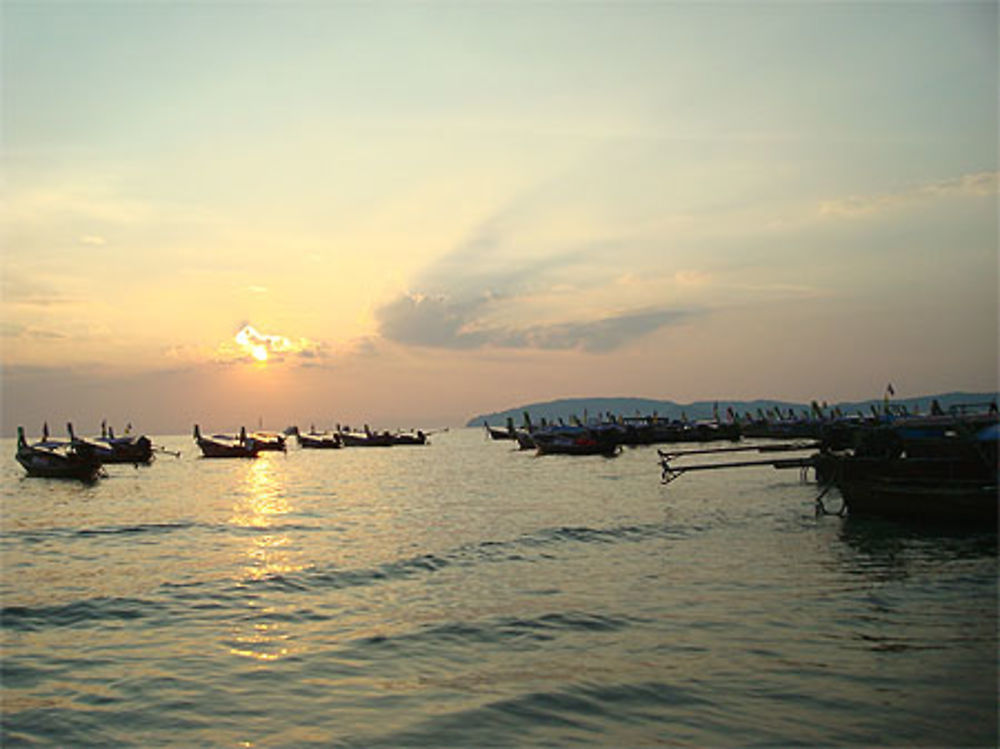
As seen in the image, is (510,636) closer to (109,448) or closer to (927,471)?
(927,471)

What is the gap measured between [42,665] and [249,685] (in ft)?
15.0

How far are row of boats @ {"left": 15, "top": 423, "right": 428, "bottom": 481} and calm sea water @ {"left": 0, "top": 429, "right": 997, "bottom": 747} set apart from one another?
3672 centimetres

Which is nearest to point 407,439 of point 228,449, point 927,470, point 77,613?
point 228,449

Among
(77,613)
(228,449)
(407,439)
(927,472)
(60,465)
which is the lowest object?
(77,613)

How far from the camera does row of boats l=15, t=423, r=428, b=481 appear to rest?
63.0m

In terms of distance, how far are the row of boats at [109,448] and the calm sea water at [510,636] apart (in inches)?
1446

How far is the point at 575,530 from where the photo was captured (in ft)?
93.9

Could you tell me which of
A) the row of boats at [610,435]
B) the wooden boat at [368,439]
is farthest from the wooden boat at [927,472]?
the wooden boat at [368,439]

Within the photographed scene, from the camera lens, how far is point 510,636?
1380cm

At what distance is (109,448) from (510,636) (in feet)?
231

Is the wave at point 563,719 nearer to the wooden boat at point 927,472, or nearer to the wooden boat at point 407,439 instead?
the wooden boat at point 927,472

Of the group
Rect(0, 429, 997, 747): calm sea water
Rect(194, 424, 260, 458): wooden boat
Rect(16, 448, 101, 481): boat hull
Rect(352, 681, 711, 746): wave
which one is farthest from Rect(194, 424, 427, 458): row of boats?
Rect(352, 681, 711, 746): wave

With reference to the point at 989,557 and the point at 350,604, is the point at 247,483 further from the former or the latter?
the point at 989,557

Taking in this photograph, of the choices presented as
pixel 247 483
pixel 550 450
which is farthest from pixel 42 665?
pixel 550 450
